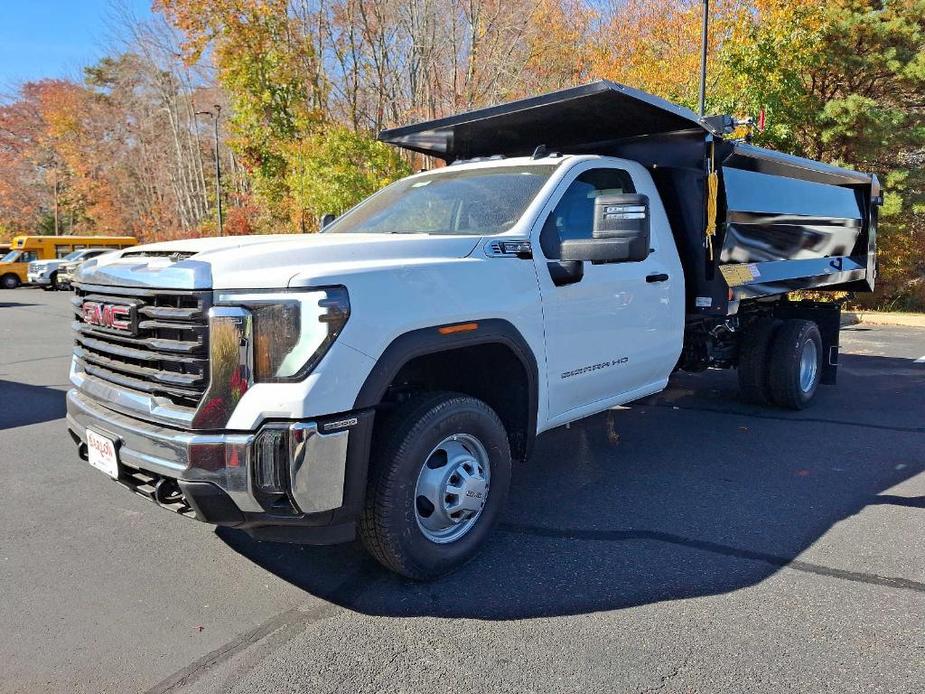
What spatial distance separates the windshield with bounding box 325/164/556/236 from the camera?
13.8 ft

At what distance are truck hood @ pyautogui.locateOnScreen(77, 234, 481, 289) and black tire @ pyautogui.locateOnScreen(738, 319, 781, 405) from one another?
14.0ft

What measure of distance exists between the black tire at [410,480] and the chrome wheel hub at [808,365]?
4.72 metres

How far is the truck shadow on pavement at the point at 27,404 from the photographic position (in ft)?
22.1

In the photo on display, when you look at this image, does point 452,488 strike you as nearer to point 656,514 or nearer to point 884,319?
point 656,514

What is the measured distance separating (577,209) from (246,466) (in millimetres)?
2540

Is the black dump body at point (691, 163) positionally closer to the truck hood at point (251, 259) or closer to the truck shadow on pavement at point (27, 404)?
the truck hood at point (251, 259)

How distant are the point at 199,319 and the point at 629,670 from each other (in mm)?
2166

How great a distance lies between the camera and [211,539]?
3988 mm

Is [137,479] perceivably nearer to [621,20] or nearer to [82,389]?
[82,389]

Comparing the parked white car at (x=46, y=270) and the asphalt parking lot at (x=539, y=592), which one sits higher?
the parked white car at (x=46, y=270)

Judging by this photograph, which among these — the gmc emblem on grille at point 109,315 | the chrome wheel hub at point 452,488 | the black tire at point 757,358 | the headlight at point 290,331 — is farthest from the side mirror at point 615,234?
the black tire at point 757,358

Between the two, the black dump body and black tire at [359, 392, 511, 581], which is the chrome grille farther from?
the black dump body

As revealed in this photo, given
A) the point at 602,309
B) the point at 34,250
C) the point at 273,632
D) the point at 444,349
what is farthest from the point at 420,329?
the point at 34,250

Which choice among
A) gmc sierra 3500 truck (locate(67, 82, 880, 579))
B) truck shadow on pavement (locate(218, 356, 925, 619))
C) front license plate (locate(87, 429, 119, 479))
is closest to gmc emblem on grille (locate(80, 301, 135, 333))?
gmc sierra 3500 truck (locate(67, 82, 880, 579))
